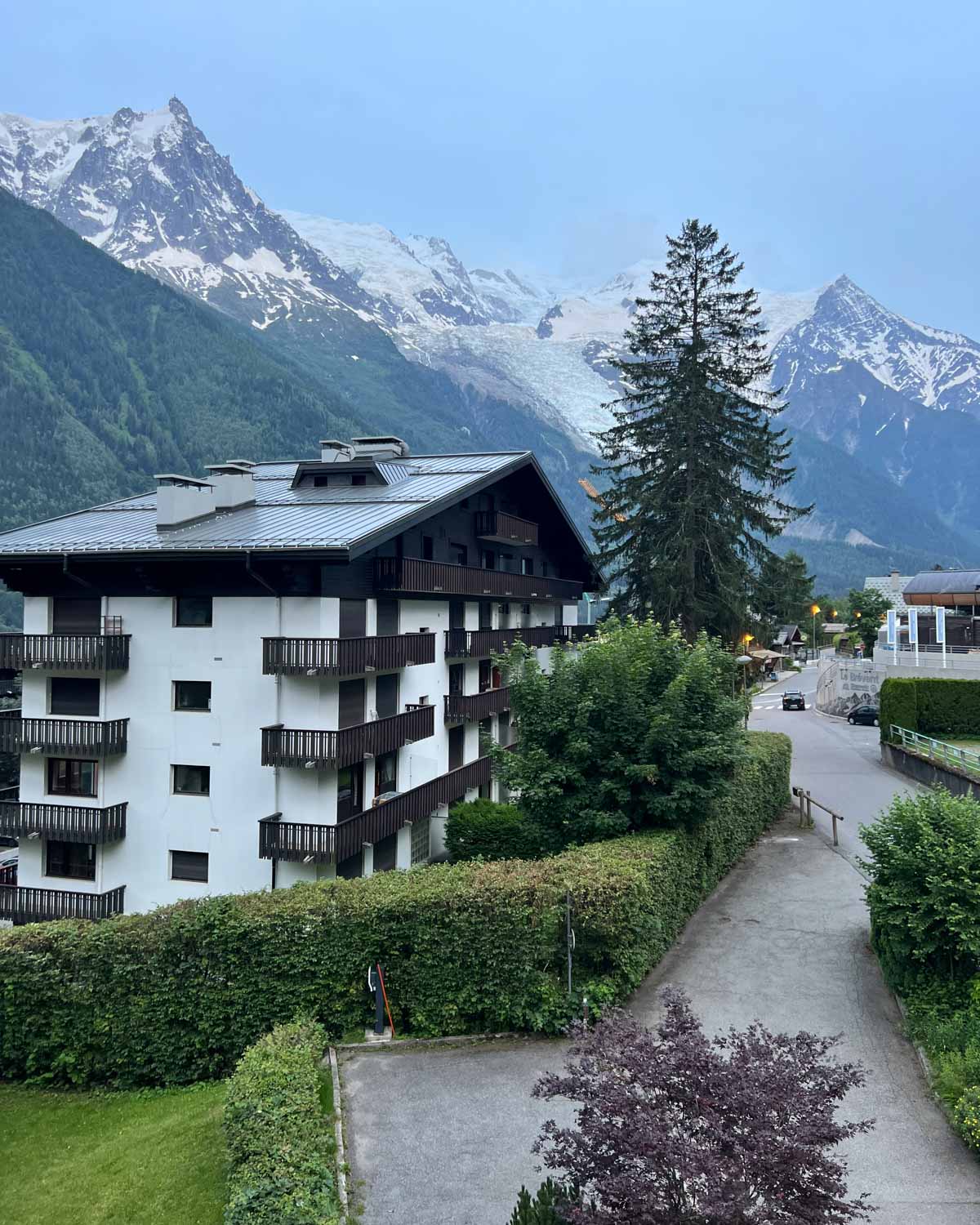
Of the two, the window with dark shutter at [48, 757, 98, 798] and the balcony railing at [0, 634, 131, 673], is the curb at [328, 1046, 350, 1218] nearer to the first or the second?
the balcony railing at [0, 634, 131, 673]

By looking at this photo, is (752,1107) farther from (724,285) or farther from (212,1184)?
(724,285)

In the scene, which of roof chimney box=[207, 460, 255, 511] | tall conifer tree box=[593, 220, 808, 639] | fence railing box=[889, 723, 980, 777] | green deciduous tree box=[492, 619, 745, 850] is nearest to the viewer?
green deciduous tree box=[492, 619, 745, 850]

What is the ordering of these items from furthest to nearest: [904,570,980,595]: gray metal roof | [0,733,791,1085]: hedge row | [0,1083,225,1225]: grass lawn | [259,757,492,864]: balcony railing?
1. [904,570,980,595]: gray metal roof
2. [259,757,492,864]: balcony railing
3. [0,733,791,1085]: hedge row
4. [0,1083,225,1225]: grass lawn

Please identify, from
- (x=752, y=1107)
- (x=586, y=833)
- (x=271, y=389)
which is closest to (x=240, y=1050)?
(x=586, y=833)

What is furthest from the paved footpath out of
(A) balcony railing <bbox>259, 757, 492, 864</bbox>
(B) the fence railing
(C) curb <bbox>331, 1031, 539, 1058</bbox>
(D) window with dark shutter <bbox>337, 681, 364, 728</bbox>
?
(B) the fence railing

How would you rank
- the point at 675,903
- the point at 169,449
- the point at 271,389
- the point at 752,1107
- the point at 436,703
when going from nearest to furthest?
the point at 752,1107
the point at 675,903
the point at 436,703
the point at 169,449
the point at 271,389

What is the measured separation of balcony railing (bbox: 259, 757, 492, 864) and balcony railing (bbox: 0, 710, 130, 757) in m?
4.91

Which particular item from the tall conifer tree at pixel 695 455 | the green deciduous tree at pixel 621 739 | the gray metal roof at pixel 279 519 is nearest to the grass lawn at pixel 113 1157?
the green deciduous tree at pixel 621 739

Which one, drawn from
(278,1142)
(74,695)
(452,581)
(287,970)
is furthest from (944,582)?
(278,1142)

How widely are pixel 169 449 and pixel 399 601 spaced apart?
142224mm

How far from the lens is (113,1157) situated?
12.1 metres

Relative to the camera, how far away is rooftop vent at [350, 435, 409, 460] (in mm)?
34344

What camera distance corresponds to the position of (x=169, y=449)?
513ft

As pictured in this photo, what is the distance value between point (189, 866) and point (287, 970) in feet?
36.0
